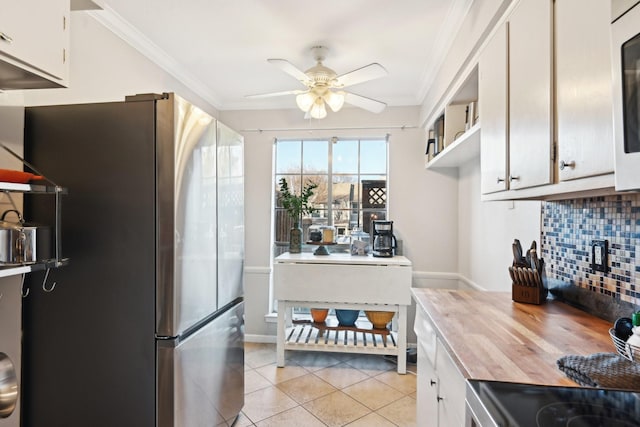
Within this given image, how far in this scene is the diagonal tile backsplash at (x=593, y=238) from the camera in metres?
1.17

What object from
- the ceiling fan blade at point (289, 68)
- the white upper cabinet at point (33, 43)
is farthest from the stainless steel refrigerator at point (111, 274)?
the ceiling fan blade at point (289, 68)

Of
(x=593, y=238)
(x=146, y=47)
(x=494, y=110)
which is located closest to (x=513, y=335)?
(x=593, y=238)

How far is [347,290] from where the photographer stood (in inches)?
117

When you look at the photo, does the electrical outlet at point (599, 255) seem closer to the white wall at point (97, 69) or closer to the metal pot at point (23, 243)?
the metal pot at point (23, 243)

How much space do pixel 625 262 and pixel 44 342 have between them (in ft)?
7.59

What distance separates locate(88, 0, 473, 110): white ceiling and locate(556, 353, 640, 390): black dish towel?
1773 mm

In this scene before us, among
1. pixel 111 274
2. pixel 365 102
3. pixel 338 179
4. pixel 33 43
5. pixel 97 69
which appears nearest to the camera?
pixel 33 43

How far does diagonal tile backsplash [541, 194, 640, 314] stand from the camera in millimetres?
1171

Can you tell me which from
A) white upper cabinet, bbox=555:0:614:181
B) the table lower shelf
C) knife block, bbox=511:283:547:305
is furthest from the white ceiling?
the table lower shelf

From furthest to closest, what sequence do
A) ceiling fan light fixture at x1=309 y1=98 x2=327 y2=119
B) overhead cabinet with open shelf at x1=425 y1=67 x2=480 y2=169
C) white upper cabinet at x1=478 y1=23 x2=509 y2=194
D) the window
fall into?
the window → ceiling fan light fixture at x1=309 y1=98 x2=327 y2=119 → overhead cabinet with open shelf at x1=425 y1=67 x2=480 y2=169 → white upper cabinet at x1=478 y1=23 x2=509 y2=194

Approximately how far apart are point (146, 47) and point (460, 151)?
2322 millimetres

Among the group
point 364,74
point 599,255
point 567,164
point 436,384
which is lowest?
point 436,384

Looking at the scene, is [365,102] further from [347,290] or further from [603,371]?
[603,371]

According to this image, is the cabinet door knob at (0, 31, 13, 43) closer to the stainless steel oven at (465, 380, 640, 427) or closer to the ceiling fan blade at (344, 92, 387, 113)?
the stainless steel oven at (465, 380, 640, 427)
